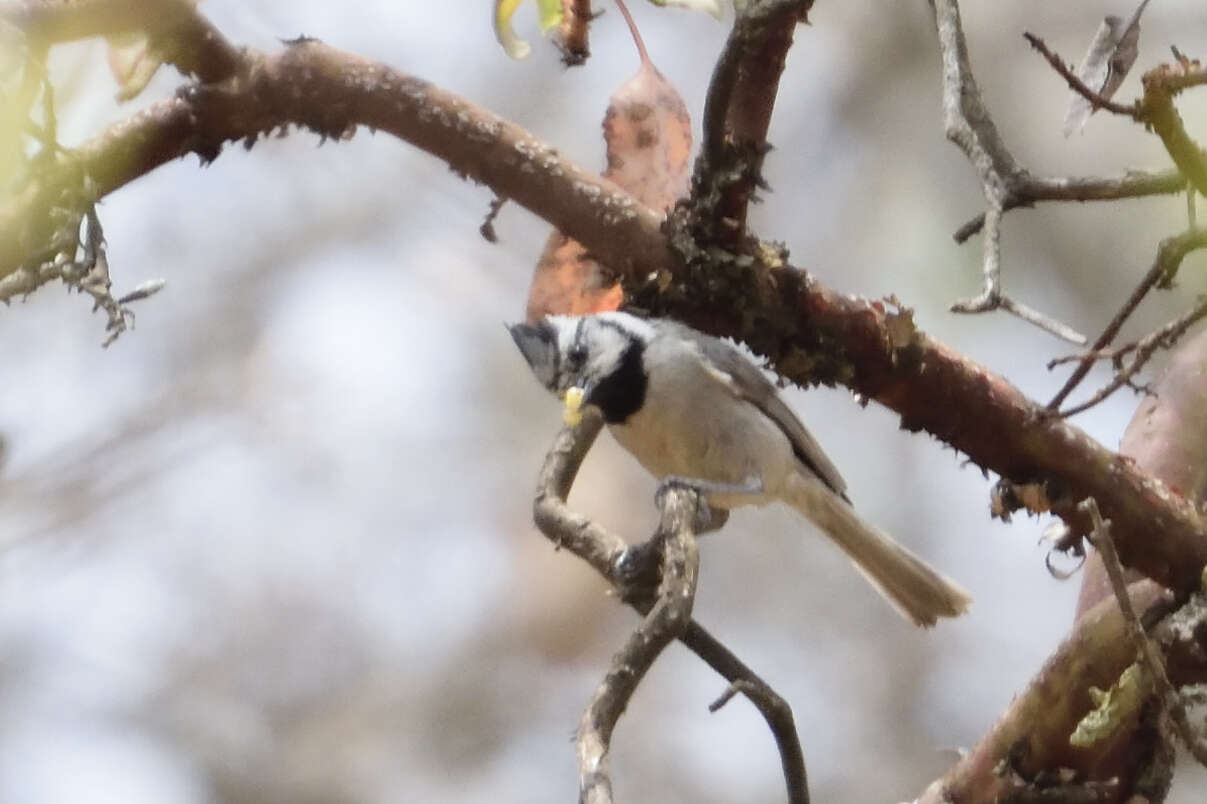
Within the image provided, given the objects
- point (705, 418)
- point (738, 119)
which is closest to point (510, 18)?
point (738, 119)

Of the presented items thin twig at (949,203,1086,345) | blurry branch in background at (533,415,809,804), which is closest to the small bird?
blurry branch in background at (533,415,809,804)

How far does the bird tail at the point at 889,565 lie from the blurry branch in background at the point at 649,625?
0.45 m

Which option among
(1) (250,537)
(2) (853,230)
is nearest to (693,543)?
(1) (250,537)

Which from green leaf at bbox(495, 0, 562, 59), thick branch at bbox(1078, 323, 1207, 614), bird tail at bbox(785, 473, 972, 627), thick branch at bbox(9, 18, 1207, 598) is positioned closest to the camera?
thick branch at bbox(9, 18, 1207, 598)

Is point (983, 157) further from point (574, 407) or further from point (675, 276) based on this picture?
point (574, 407)

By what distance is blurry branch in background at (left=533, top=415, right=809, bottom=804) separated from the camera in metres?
0.73

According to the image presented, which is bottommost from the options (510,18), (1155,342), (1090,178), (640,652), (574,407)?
(640,652)

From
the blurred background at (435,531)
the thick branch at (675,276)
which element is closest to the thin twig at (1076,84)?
the thick branch at (675,276)

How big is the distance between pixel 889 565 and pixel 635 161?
0.63m

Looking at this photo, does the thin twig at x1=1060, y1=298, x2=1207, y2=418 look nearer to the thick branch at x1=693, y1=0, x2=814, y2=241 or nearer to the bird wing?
the thick branch at x1=693, y1=0, x2=814, y2=241

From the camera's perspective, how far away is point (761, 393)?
145 cm

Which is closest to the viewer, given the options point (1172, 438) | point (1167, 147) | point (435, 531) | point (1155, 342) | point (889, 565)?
point (1167, 147)

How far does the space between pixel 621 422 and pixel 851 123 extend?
5.41ft

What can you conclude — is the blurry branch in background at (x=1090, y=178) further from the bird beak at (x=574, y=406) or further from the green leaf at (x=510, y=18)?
the bird beak at (x=574, y=406)
